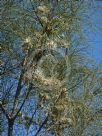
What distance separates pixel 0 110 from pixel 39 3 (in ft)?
9.18

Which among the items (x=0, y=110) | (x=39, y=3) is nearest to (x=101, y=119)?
(x=0, y=110)

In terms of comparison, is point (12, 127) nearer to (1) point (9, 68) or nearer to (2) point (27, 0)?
(1) point (9, 68)

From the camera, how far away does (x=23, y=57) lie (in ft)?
36.1

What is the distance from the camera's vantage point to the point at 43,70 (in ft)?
34.8

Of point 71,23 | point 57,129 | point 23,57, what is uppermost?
point 71,23

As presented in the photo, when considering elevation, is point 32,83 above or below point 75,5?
below

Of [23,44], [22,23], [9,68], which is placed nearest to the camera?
[23,44]

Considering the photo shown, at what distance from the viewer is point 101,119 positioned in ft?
39.3

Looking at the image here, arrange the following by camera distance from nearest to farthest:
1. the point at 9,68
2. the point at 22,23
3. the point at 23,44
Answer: the point at 23,44
the point at 22,23
the point at 9,68

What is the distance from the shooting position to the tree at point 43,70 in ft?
33.6

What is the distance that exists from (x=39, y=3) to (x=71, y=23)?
2.94 feet

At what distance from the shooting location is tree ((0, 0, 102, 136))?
1024 centimetres

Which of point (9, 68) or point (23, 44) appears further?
point (9, 68)

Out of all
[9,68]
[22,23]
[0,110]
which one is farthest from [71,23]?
[0,110]
